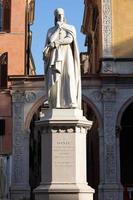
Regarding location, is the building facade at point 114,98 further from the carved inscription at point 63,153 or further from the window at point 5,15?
the carved inscription at point 63,153

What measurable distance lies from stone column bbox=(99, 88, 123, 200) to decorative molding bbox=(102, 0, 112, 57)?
2435mm

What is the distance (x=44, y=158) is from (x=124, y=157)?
1884 cm

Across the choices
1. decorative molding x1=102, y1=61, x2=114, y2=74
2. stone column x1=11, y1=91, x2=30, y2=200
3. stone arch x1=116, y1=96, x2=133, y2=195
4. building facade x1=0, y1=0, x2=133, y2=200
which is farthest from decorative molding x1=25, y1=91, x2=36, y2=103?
stone arch x1=116, y1=96, x2=133, y2=195

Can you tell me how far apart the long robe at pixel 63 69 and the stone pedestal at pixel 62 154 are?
31cm

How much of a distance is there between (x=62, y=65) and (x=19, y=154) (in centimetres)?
1599

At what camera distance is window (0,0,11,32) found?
34.9m

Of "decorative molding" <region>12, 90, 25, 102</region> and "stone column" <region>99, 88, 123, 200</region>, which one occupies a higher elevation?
"decorative molding" <region>12, 90, 25, 102</region>

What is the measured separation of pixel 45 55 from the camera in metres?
14.5

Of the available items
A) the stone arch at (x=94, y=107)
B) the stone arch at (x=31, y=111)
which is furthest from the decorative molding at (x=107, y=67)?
the stone arch at (x=31, y=111)

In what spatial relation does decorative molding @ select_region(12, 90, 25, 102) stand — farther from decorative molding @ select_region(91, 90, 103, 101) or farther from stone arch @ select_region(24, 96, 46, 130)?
decorative molding @ select_region(91, 90, 103, 101)

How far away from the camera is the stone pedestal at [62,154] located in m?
13.5

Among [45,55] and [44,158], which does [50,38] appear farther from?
[44,158]

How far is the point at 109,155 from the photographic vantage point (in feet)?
96.6

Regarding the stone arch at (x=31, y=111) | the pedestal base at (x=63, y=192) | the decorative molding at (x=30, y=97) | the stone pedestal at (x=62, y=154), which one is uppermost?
the decorative molding at (x=30, y=97)
